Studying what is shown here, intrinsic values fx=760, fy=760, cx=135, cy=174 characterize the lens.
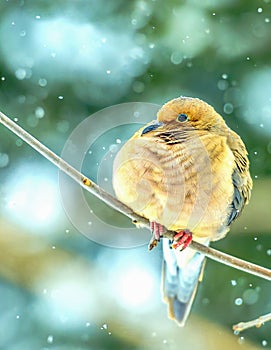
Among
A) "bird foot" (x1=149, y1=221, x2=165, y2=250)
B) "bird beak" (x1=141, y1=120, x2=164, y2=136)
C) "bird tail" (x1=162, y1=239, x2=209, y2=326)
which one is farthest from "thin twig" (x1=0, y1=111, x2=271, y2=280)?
"bird tail" (x1=162, y1=239, x2=209, y2=326)

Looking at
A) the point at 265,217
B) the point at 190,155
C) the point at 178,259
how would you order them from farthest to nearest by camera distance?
the point at 265,217, the point at 178,259, the point at 190,155

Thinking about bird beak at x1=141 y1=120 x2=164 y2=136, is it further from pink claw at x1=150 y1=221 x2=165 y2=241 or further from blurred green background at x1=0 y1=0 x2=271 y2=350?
blurred green background at x1=0 y1=0 x2=271 y2=350

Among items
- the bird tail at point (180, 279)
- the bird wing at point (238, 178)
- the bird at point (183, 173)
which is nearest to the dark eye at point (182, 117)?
the bird at point (183, 173)

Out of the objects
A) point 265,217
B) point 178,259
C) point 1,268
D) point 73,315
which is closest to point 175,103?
point 178,259

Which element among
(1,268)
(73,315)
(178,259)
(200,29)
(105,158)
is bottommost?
(73,315)

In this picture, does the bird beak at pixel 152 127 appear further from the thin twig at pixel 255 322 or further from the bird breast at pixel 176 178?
the thin twig at pixel 255 322

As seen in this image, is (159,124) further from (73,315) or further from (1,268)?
(73,315)

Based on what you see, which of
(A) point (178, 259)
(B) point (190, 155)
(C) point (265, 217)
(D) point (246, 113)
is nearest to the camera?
(B) point (190, 155)

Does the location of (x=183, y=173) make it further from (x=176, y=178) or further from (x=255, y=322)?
(x=255, y=322)
